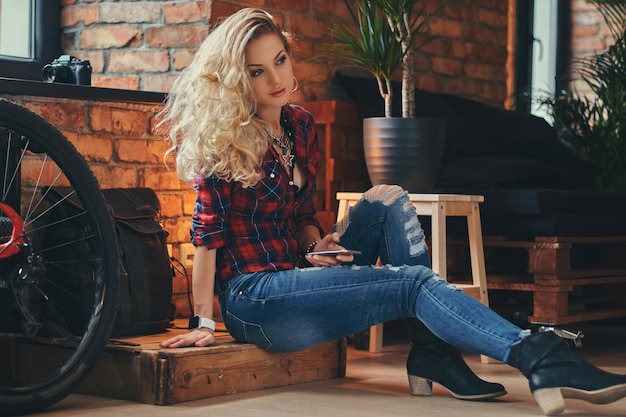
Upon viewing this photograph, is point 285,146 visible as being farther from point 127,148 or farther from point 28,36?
point 28,36

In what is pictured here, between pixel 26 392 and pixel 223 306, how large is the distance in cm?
55

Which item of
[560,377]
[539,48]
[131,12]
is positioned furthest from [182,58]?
[539,48]

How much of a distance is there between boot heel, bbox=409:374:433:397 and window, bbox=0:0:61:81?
162 cm

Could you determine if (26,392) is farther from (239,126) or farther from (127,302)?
(239,126)

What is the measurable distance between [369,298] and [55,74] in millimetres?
1180

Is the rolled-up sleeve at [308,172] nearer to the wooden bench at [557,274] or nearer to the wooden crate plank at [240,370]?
the wooden crate plank at [240,370]

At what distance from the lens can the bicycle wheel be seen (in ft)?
8.09

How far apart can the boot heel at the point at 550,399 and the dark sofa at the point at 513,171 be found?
1.29 meters

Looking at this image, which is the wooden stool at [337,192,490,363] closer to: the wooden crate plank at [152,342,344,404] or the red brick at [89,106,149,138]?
the wooden crate plank at [152,342,344,404]

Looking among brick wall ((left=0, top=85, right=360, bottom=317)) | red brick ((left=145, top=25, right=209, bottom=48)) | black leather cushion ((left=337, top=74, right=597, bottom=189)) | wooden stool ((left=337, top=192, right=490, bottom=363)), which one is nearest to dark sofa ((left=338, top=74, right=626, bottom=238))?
black leather cushion ((left=337, top=74, right=597, bottom=189))

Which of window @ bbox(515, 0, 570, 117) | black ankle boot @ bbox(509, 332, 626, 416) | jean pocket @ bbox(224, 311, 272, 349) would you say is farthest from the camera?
window @ bbox(515, 0, 570, 117)

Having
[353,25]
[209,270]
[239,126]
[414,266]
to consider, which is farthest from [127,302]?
[353,25]

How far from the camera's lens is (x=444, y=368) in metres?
2.66

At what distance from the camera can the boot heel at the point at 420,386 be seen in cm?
272
